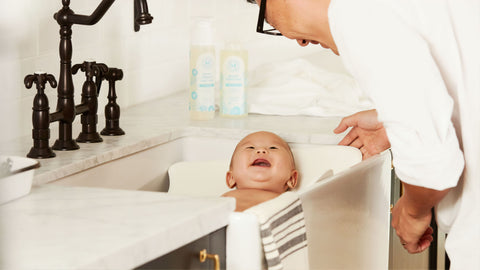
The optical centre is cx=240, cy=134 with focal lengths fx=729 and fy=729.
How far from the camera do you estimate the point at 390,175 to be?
188 centimetres

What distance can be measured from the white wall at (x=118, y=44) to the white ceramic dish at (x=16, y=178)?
0.21m

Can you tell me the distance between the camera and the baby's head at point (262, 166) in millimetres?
1756

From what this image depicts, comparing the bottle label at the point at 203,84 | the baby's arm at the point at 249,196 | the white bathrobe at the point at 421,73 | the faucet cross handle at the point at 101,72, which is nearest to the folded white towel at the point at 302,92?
the bottle label at the point at 203,84

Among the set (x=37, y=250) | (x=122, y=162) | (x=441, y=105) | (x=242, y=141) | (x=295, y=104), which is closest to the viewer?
(x=37, y=250)

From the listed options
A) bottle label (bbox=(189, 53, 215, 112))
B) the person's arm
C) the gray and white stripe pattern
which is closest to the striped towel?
the gray and white stripe pattern

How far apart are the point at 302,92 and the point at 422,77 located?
1.13 metres

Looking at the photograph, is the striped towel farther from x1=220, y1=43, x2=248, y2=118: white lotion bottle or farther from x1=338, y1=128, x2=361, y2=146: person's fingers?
x1=220, y1=43, x2=248, y2=118: white lotion bottle

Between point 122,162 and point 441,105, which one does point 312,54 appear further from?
point 441,105

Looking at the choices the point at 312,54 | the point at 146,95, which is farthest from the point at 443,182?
the point at 312,54

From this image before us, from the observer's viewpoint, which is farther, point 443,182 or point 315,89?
point 315,89

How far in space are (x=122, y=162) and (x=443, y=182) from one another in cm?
78

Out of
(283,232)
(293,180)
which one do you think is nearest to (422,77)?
(283,232)

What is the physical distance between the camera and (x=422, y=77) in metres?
1.08

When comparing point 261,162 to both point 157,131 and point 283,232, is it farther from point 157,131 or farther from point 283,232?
point 283,232
